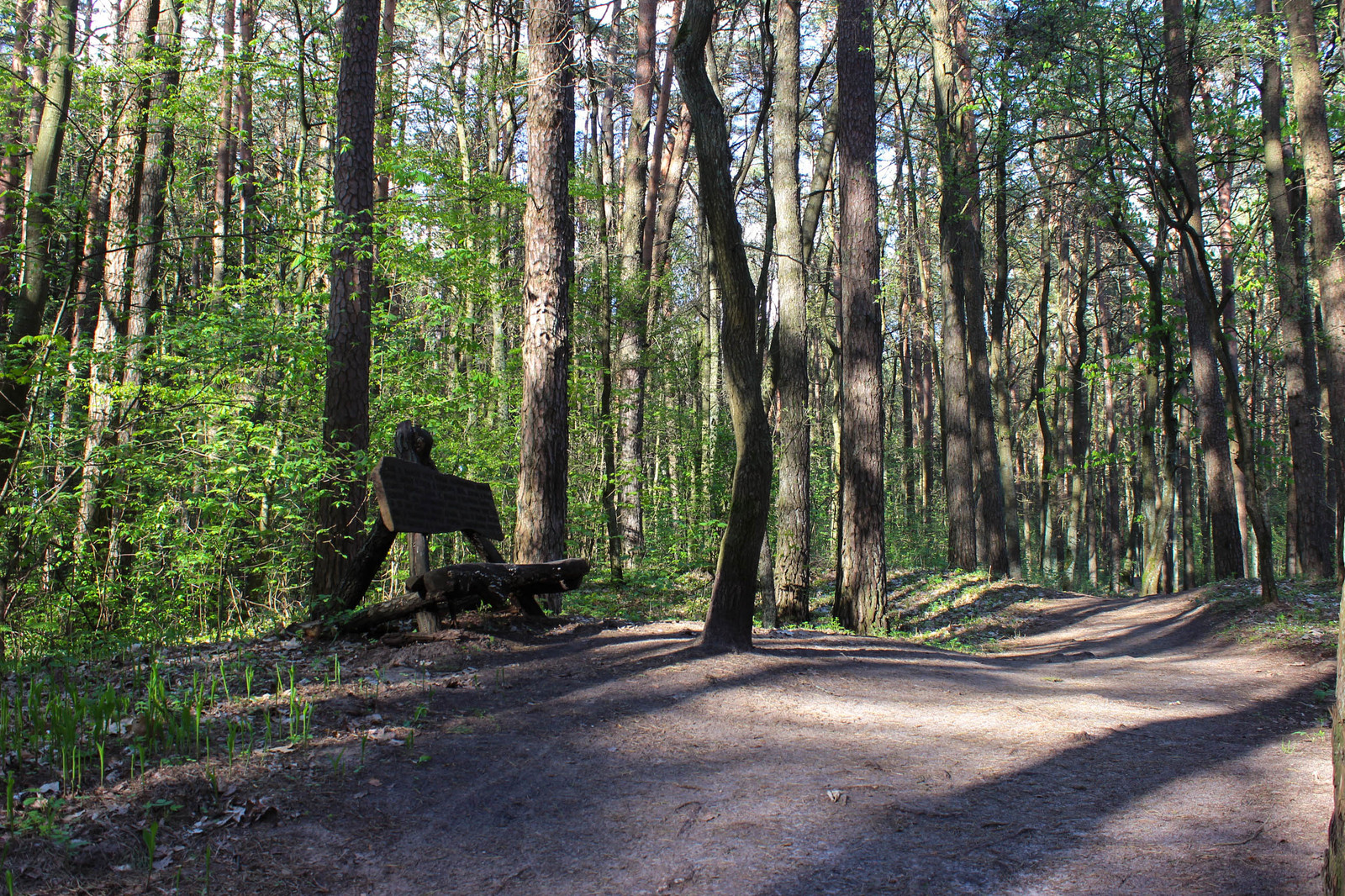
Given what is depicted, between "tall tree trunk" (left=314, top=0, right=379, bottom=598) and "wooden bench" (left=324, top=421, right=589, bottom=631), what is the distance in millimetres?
754

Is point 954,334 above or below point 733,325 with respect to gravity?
above

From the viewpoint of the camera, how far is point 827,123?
1717cm

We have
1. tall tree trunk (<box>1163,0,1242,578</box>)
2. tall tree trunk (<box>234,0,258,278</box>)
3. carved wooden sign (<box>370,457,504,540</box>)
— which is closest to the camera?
carved wooden sign (<box>370,457,504,540</box>)

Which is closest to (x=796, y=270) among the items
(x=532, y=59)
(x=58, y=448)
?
(x=532, y=59)

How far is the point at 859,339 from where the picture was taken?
10742 mm

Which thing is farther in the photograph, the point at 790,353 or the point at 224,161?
the point at 224,161

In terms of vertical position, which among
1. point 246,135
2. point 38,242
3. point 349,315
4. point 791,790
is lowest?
point 791,790

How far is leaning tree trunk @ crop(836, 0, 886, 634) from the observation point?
10531mm

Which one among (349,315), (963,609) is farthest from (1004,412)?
(349,315)

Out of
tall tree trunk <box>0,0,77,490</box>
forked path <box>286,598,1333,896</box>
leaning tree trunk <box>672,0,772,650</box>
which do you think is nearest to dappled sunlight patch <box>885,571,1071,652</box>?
leaning tree trunk <box>672,0,772,650</box>

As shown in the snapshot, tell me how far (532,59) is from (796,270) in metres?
4.74

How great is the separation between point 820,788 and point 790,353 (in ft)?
28.5

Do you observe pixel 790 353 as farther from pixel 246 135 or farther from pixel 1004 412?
pixel 1004 412

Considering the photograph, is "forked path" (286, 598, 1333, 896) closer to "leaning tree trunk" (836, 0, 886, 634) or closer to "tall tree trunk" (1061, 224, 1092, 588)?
"leaning tree trunk" (836, 0, 886, 634)
